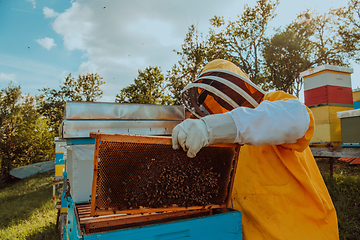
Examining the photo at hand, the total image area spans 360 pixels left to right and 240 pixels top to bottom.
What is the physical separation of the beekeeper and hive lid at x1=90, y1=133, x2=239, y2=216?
6.6 inches

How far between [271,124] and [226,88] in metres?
0.73

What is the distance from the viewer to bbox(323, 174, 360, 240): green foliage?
387cm

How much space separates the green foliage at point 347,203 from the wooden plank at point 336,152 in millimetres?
829

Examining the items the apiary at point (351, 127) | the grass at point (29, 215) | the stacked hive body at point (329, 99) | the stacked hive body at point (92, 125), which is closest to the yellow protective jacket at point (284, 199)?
the stacked hive body at point (92, 125)

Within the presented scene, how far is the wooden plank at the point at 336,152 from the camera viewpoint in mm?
4242

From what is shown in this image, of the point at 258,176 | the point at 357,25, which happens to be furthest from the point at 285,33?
the point at 258,176

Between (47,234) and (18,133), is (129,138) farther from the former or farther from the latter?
(18,133)

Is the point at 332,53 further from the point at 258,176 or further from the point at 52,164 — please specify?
the point at 52,164

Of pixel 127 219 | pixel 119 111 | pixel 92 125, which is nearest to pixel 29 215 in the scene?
pixel 92 125

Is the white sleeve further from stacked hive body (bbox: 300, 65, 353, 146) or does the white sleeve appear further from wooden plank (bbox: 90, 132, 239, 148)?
stacked hive body (bbox: 300, 65, 353, 146)

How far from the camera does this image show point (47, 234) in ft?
21.0

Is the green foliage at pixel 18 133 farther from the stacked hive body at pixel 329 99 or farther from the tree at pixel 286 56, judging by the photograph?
the stacked hive body at pixel 329 99

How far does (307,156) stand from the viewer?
5.72ft

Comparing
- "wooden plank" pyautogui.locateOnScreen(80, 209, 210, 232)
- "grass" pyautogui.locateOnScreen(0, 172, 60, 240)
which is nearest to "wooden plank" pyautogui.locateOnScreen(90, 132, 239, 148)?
"wooden plank" pyautogui.locateOnScreen(80, 209, 210, 232)
